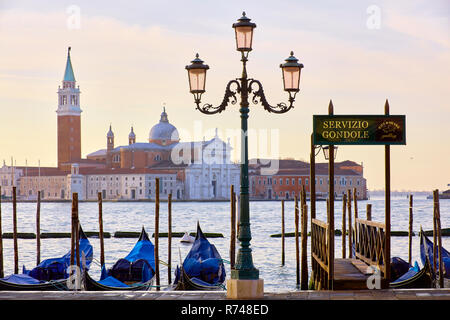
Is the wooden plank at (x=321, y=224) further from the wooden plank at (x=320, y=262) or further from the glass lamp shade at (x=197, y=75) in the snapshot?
the glass lamp shade at (x=197, y=75)

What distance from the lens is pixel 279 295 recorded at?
20.6 ft

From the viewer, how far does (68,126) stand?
249ft

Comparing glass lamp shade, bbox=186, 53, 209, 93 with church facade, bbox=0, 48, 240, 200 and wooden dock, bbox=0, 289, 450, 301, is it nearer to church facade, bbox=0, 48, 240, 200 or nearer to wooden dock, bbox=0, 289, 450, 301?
wooden dock, bbox=0, 289, 450, 301

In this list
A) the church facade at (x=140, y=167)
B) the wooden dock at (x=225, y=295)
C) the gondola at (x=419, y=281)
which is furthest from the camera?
the church facade at (x=140, y=167)

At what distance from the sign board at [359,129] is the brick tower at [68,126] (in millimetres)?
70871

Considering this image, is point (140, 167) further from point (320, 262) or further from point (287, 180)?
point (320, 262)

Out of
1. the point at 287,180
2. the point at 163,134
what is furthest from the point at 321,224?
the point at 163,134

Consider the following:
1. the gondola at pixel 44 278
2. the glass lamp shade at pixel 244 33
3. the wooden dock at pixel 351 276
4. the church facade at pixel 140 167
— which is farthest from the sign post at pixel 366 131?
the church facade at pixel 140 167

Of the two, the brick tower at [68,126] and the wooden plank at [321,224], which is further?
the brick tower at [68,126]

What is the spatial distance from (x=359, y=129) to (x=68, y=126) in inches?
2806

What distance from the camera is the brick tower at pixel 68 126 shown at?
75.9 metres
